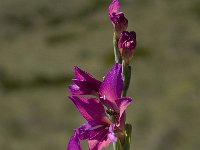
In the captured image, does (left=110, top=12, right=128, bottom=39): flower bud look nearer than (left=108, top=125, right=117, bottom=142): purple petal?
No

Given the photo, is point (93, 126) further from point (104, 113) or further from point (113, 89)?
point (113, 89)

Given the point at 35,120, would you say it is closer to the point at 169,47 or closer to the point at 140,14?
the point at 169,47

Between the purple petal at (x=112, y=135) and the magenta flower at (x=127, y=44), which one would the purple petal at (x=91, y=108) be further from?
the magenta flower at (x=127, y=44)

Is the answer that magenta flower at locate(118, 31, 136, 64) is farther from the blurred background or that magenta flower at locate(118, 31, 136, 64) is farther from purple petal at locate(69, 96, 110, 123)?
the blurred background

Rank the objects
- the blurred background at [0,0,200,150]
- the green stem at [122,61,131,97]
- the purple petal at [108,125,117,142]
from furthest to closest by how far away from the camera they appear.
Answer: the blurred background at [0,0,200,150] → the green stem at [122,61,131,97] → the purple petal at [108,125,117,142]

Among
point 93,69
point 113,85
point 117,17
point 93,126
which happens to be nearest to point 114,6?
point 117,17

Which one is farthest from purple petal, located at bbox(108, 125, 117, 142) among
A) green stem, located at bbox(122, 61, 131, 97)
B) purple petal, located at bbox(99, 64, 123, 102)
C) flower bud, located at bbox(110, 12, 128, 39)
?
flower bud, located at bbox(110, 12, 128, 39)

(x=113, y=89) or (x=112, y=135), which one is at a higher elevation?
(x=113, y=89)
